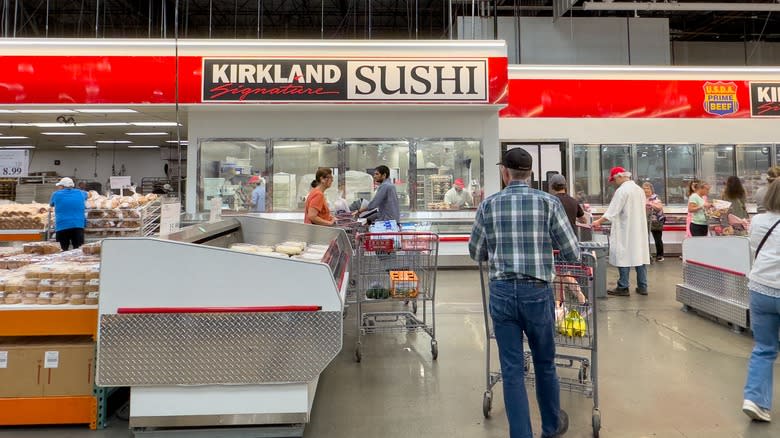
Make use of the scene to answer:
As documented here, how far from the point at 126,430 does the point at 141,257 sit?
45.1 inches

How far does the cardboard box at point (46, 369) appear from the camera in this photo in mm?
2824

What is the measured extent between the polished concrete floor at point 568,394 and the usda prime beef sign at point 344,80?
13.7 feet

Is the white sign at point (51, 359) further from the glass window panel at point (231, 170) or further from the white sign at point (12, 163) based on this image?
the glass window panel at point (231, 170)

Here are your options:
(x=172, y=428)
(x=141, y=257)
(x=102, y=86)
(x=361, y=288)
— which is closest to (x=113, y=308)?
(x=141, y=257)

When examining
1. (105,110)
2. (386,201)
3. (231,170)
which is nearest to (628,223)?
(386,201)

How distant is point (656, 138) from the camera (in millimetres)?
9797

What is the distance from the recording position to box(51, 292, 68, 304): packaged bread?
115 inches

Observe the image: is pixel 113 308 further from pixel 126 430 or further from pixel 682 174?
pixel 682 174

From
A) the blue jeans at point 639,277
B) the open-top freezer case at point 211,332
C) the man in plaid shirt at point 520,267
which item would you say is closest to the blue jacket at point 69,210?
the open-top freezer case at point 211,332

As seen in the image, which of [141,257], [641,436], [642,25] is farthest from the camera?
[642,25]

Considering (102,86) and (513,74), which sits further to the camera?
(513,74)

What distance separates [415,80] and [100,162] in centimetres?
1589

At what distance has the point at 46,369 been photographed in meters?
2.84

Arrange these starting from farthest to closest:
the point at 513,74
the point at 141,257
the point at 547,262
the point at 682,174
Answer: the point at 682,174 < the point at 513,74 < the point at 141,257 < the point at 547,262
